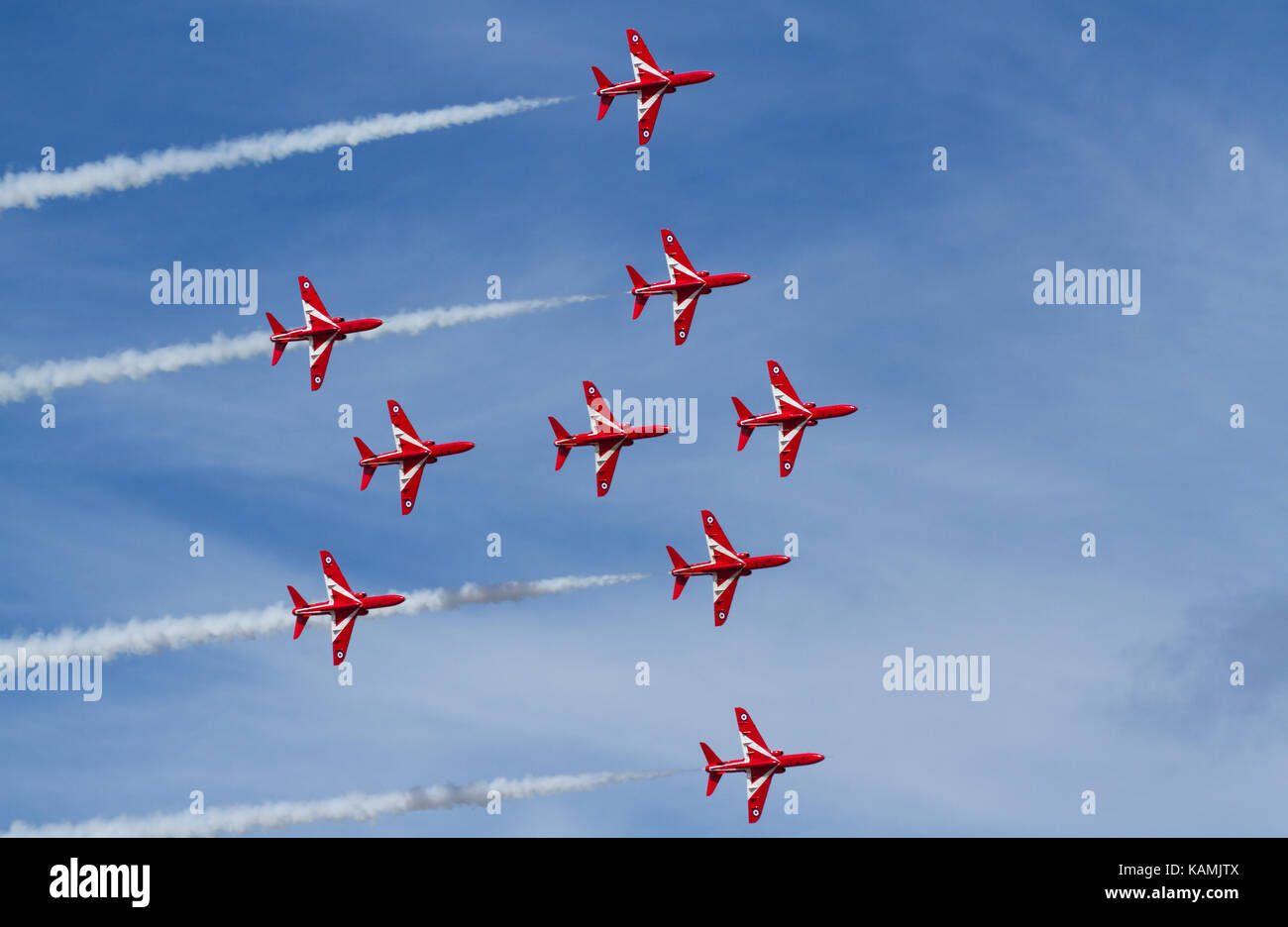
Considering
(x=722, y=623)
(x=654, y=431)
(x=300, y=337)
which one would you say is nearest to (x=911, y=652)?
(x=722, y=623)

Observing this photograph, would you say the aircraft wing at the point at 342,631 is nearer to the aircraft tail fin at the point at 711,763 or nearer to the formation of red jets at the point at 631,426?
the formation of red jets at the point at 631,426

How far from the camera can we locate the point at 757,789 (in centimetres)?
17562

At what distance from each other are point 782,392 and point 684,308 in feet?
35.3

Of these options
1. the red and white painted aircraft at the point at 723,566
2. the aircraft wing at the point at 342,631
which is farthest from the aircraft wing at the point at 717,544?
the aircraft wing at the point at 342,631

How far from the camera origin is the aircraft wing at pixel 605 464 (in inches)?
7249

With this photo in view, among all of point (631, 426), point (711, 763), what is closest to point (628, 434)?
point (631, 426)

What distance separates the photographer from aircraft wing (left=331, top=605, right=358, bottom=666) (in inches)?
7057

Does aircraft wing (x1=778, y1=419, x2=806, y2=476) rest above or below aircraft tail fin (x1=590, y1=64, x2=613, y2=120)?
below

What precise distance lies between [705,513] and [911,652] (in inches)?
788

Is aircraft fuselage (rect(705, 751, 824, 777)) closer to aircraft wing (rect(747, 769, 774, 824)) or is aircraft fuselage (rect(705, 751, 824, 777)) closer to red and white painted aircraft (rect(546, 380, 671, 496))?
aircraft wing (rect(747, 769, 774, 824))

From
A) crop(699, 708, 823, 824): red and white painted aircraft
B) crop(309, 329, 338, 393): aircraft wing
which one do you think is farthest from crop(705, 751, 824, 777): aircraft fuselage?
crop(309, 329, 338, 393): aircraft wing

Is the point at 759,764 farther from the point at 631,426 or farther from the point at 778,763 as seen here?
the point at 631,426

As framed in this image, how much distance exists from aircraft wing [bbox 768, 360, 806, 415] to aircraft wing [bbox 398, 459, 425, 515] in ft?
97.0

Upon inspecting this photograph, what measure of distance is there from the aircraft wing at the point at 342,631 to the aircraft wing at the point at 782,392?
1518 inches
